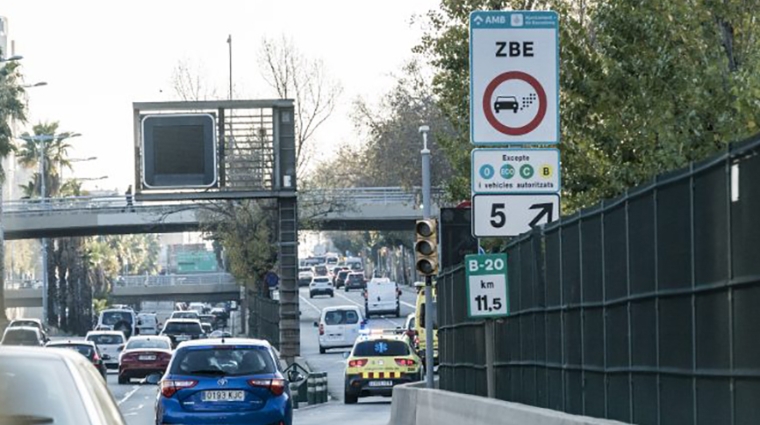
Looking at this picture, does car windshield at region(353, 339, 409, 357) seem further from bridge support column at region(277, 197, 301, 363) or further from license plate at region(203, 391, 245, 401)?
license plate at region(203, 391, 245, 401)

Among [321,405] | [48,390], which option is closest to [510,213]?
[48,390]

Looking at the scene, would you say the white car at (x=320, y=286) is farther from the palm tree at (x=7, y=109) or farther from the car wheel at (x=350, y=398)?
the car wheel at (x=350, y=398)

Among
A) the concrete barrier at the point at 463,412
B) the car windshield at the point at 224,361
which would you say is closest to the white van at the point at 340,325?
the concrete barrier at the point at 463,412

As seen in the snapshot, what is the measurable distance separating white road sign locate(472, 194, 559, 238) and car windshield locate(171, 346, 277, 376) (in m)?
4.47

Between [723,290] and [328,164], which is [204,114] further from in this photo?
[328,164]

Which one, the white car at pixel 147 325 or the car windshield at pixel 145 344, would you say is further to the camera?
the white car at pixel 147 325

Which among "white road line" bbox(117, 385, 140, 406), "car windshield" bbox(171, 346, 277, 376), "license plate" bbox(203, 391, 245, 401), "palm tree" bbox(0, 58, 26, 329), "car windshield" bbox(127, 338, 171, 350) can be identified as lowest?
"white road line" bbox(117, 385, 140, 406)

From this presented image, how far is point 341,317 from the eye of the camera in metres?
74.2

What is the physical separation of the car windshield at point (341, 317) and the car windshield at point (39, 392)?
211 ft

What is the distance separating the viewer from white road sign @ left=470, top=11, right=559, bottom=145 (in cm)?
1697

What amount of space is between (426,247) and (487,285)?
780 centimetres

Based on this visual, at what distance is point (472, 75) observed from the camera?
16938 mm

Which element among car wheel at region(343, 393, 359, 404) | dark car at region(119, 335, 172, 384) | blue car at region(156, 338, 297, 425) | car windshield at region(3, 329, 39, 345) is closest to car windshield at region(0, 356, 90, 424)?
blue car at region(156, 338, 297, 425)

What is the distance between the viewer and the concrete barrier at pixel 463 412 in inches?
593
